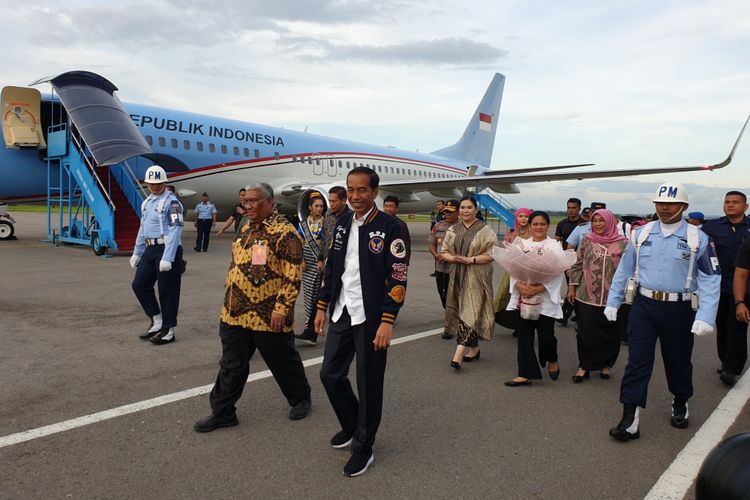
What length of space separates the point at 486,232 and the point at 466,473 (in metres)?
2.64

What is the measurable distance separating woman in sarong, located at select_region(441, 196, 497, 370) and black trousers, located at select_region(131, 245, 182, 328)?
9.28 feet

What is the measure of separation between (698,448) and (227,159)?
46.7ft

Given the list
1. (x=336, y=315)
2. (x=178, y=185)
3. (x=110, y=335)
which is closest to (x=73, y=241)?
(x=178, y=185)

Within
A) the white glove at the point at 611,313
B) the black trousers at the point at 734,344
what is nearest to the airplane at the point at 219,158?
the black trousers at the point at 734,344

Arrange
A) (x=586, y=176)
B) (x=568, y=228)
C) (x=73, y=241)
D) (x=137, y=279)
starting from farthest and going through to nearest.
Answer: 1. (x=586, y=176)
2. (x=73, y=241)
3. (x=568, y=228)
4. (x=137, y=279)

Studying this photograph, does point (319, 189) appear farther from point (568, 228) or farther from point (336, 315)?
point (336, 315)

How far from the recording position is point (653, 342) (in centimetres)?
368

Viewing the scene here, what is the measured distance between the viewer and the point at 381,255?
301 cm

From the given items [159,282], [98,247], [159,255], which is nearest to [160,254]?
[159,255]

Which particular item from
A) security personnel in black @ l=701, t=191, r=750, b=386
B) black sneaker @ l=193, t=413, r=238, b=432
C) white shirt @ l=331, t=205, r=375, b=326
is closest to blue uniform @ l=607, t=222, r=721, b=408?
security personnel in black @ l=701, t=191, r=750, b=386

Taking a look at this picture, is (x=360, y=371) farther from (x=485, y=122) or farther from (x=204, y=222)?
(x=485, y=122)

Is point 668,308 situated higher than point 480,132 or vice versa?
point 480,132

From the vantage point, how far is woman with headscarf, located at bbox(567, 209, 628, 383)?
4.75 metres

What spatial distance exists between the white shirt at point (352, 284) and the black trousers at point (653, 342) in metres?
2.07
